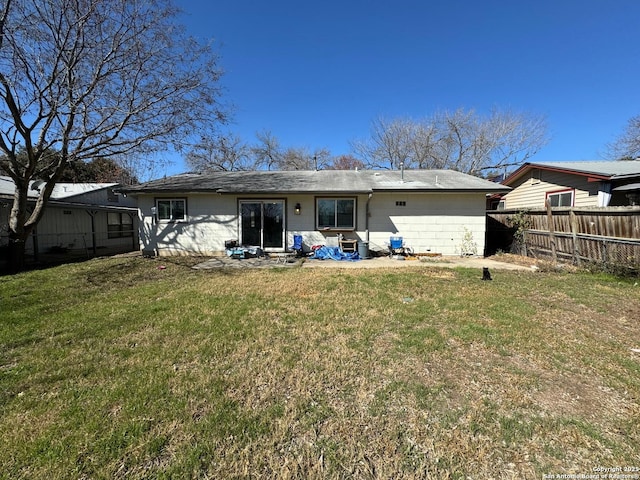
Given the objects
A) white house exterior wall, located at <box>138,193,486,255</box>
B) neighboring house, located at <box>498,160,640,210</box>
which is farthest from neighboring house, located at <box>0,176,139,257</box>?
neighboring house, located at <box>498,160,640,210</box>

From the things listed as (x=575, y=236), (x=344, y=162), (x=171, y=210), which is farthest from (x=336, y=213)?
(x=344, y=162)

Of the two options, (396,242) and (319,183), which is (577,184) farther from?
(319,183)

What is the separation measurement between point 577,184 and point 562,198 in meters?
0.84

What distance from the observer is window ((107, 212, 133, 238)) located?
16.0 m

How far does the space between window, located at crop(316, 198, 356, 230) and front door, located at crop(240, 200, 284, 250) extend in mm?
1459

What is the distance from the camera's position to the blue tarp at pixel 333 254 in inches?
386

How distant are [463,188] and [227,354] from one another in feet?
31.6

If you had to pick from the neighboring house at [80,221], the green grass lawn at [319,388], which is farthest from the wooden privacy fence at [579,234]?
the neighboring house at [80,221]

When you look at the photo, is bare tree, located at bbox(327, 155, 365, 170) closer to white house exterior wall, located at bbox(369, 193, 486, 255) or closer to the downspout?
white house exterior wall, located at bbox(369, 193, 486, 255)

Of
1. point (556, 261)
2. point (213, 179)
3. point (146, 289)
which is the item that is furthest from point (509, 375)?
point (213, 179)

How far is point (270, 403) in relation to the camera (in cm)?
228

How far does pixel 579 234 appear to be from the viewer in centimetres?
758

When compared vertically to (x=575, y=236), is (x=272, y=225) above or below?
above

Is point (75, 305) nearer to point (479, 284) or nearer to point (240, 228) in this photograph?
point (240, 228)
